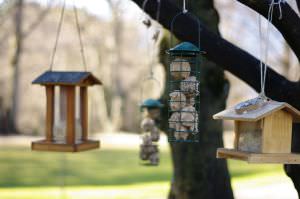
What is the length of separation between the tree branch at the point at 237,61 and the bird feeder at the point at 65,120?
1146 mm

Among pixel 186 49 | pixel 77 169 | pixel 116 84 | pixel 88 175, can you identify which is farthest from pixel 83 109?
pixel 116 84

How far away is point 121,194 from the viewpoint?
456 inches

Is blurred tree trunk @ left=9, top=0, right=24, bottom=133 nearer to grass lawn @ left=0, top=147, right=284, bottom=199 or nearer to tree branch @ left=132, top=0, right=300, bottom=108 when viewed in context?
grass lawn @ left=0, top=147, right=284, bottom=199

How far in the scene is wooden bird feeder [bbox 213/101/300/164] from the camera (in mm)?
3896

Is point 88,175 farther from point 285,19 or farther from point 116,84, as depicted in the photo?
point 116,84

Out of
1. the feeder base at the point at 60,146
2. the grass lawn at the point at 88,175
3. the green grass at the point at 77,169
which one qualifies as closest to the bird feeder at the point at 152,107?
the feeder base at the point at 60,146

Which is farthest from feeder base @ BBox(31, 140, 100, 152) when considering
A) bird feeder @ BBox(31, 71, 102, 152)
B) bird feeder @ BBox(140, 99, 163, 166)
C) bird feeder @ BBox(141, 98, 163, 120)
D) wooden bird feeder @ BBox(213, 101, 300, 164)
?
wooden bird feeder @ BBox(213, 101, 300, 164)

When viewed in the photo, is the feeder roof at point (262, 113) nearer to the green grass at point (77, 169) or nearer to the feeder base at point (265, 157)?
the feeder base at point (265, 157)

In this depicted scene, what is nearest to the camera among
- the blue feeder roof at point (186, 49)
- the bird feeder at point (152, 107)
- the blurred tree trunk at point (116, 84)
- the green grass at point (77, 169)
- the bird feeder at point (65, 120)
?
the blue feeder roof at point (186, 49)

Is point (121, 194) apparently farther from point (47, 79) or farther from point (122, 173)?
point (47, 79)

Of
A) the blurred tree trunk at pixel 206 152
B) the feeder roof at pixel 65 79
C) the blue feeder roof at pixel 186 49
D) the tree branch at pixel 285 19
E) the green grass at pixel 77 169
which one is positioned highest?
the tree branch at pixel 285 19

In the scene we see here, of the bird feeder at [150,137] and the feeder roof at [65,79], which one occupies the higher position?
the feeder roof at [65,79]

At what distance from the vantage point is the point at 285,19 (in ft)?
14.7

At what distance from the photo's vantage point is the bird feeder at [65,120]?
18.1ft
